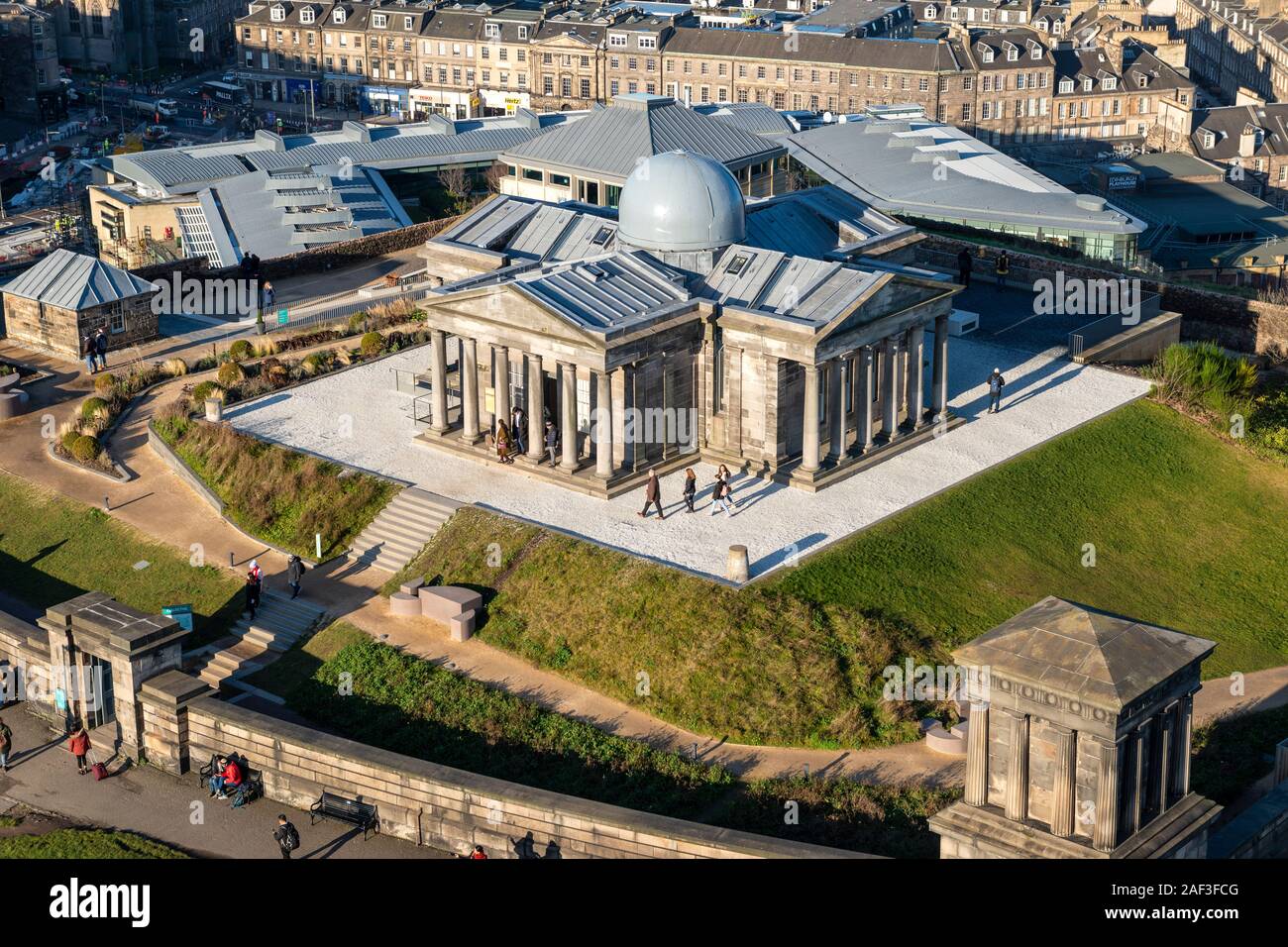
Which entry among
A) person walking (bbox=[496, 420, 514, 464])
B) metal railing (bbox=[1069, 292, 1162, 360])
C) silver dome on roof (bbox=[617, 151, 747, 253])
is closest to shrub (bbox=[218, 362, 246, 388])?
A: person walking (bbox=[496, 420, 514, 464])

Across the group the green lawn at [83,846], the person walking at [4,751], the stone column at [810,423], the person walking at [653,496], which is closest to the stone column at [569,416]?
the person walking at [653,496]

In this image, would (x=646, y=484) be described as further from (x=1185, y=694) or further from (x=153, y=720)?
(x=1185, y=694)

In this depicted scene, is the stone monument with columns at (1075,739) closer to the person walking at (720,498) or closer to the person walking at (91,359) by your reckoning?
the person walking at (720,498)

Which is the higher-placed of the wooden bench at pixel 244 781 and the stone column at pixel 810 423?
the stone column at pixel 810 423

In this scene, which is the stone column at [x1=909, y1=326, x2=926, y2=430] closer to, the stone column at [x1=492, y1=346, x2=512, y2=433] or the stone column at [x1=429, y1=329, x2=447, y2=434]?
the stone column at [x1=492, y1=346, x2=512, y2=433]

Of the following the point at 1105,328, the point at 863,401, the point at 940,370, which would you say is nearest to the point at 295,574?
the point at 863,401

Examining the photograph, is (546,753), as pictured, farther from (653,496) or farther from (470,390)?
(470,390)
